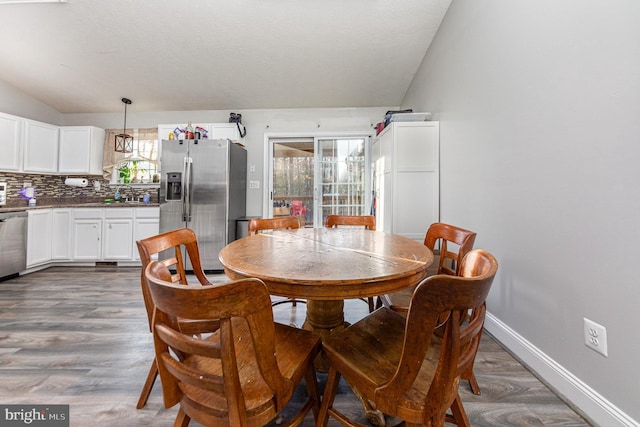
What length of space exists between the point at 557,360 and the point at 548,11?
6.07ft

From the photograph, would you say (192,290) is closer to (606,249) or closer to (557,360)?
(606,249)

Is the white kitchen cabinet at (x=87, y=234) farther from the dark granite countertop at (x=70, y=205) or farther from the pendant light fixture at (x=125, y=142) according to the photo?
the pendant light fixture at (x=125, y=142)

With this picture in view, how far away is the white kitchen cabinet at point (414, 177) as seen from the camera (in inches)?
106

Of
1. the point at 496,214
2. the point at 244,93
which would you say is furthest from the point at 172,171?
the point at 496,214

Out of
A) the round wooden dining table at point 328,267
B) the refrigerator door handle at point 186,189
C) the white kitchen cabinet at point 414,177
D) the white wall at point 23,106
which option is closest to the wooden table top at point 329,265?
the round wooden dining table at point 328,267

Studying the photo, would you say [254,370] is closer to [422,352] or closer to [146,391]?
[422,352]

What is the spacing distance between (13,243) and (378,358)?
4.44 metres

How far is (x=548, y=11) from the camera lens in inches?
53.3

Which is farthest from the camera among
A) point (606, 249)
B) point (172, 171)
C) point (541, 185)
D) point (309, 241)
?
point (172, 171)

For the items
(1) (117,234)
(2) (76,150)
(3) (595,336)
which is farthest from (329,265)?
(2) (76,150)

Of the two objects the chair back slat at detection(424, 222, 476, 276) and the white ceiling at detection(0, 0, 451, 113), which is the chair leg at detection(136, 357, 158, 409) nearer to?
the chair back slat at detection(424, 222, 476, 276)

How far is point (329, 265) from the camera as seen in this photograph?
106cm

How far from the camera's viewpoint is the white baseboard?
1057 mm

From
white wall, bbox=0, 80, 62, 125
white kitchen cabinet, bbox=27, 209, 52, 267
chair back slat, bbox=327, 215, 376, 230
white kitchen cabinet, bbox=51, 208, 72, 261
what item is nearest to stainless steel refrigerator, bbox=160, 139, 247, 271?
white kitchen cabinet, bbox=51, 208, 72, 261
